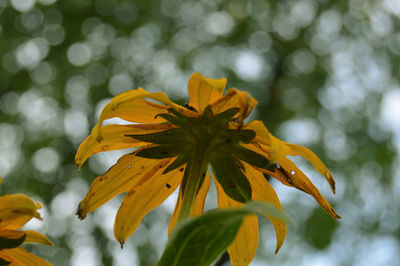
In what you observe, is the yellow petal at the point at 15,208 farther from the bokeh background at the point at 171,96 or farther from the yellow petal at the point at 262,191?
the bokeh background at the point at 171,96

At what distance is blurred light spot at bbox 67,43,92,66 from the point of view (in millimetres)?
6249

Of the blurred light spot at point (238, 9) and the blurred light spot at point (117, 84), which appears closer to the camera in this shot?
the blurred light spot at point (117, 84)

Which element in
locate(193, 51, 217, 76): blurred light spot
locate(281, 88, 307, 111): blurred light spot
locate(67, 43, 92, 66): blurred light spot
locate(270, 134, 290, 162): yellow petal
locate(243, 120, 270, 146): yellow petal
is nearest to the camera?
locate(270, 134, 290, 162): yellow petal

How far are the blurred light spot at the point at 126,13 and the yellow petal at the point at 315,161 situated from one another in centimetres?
600

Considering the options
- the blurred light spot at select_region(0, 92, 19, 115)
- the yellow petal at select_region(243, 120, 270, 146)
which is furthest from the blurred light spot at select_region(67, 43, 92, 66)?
the yellow petal at select_region(243, 120, 270, 146)

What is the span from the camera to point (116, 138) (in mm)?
689

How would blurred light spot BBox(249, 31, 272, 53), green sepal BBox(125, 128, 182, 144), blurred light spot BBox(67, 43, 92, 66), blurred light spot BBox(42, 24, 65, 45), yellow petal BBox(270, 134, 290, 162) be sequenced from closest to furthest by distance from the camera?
yellow petal BBox(270, 134, 290, 162), green sepal BBox(125, 128, 182, 144), blurred light spot BBox(42, 24, 65, 45), blurred light spot BBox(67, 43, 92, 66), blurred light spot BBox(249, 31, 272, 53)

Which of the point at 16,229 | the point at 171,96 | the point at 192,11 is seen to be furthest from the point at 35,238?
the point at 192,11

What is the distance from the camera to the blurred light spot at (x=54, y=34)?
6.14m

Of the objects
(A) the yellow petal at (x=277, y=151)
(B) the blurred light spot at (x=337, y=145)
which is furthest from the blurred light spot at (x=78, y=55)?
(A) the yellow petal at (x=277, y=151)

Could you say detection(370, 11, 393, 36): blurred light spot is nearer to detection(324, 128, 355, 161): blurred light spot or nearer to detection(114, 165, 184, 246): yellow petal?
detection(324, 128, 355, 161): blurred light spot

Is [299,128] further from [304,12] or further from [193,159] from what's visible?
[193,159]

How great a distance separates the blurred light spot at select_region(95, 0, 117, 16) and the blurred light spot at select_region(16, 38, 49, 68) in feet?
2.94

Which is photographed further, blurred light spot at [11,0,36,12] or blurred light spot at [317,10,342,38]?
blurred light spot at [317,10,342,38]
